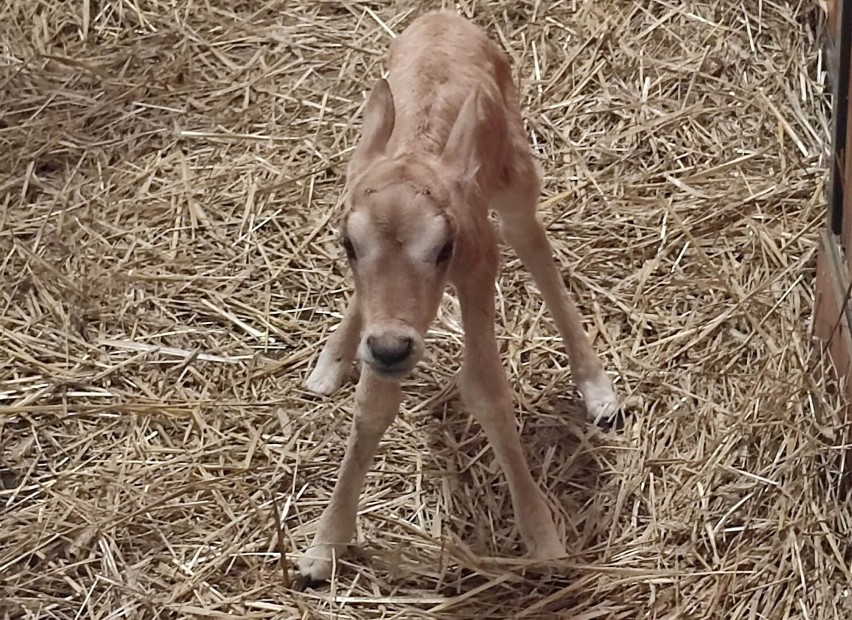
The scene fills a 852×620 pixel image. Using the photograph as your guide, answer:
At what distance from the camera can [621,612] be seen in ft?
8.40

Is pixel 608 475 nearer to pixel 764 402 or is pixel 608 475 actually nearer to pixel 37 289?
pixel 764 402

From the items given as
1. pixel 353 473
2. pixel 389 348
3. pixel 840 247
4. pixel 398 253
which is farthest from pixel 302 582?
pixel 840 247

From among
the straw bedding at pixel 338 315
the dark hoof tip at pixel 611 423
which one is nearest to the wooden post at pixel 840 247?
the straw bedding at pixel 338 315

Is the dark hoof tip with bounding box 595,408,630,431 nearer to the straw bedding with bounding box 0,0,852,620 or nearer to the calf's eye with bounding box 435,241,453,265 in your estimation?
the straw bedding with bounding box 0,0,852,620

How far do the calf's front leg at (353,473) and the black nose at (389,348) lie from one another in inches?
15.3

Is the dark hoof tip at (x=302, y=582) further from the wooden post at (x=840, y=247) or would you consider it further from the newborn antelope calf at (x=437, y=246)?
the wooden post at (x=840, y=247)

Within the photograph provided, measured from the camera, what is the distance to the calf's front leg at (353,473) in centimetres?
251

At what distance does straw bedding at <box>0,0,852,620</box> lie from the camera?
2.68 metres

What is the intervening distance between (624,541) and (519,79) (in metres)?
1.75

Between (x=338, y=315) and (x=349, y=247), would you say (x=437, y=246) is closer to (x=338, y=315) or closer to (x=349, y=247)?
(x=349, y=247)

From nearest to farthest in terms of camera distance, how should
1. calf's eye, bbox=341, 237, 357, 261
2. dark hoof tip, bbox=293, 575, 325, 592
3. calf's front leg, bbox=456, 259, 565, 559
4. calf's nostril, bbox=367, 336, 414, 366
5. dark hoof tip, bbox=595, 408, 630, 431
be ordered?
1. calf's nostril, bbox=367, 336, 414, 366
2. calf's eye, bbox=341, 237, 357, 261
3. calf's front leg, bbox=456, 259, 565, 559
4. dark hoof tip, bbox=293, 575, 325, 592
5. dark hoof tip, bbox=595, 408, 630, 431

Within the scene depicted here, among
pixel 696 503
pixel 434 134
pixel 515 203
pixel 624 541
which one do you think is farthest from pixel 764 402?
pixel 434 134

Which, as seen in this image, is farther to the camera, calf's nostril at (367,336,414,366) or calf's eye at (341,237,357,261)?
calf's eye at (341,237,357,261)

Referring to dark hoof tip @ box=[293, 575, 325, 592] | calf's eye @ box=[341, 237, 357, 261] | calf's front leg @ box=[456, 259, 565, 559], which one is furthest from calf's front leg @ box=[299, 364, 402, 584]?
calf's eye @ box=[341, 237, 357, 261]
